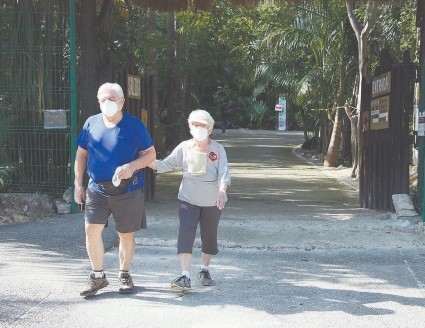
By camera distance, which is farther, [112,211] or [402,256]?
[402,256]

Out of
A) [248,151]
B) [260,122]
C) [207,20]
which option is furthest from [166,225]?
[260,122]

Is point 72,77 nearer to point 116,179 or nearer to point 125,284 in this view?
point 116,179

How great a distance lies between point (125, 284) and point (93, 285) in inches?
10.7

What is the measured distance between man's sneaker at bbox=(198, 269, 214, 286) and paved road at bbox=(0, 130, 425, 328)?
80 mm

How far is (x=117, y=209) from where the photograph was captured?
5.54m

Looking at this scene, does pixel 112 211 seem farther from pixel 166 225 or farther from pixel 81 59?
pixel 81 59

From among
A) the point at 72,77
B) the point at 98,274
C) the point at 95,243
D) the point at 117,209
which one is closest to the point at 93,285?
the point at 98,274

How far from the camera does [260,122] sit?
47.4 meters

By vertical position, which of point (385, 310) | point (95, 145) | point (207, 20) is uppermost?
point (207, 20)

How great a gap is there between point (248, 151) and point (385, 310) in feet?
63.5

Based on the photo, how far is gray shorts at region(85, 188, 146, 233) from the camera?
5531mm

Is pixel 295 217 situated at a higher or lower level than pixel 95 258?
lower

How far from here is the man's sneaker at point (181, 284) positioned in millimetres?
5637

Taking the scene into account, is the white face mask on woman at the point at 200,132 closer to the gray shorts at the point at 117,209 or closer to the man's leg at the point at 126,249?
the gray shorts at the point at 117,209
